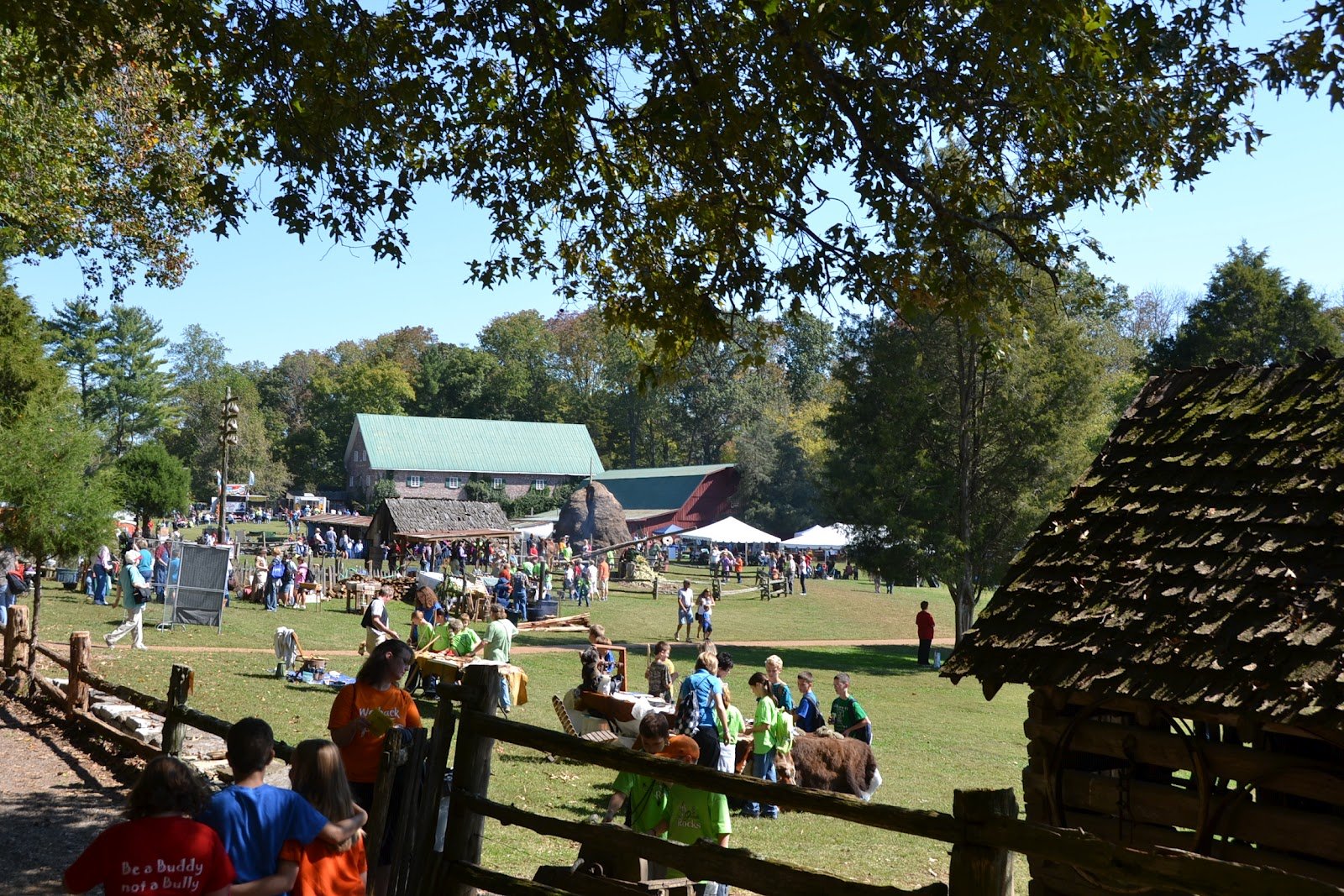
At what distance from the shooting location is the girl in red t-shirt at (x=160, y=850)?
4293 mm

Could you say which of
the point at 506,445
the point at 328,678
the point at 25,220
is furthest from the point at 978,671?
the point at 506,445

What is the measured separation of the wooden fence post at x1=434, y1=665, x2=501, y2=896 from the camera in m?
5.80

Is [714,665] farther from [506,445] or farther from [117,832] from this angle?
[506,445]

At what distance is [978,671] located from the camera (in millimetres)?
7824

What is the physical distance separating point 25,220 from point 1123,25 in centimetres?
1618

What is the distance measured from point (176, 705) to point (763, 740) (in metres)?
5.87

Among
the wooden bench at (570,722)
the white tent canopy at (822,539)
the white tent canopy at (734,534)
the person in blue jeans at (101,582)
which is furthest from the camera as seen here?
the white tent canopy at (734,534)

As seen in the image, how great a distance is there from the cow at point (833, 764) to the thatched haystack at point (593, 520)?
Answer: 152 ft

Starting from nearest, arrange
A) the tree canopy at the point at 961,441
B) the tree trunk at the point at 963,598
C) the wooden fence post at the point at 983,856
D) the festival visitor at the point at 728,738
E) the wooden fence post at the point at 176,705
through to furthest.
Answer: the wooden fence post at the point at 983,856, the wooden fence post at the point at 176,705, the festival visitor at the point at 728,738, the tree canopy at the point at 961,441, the tree trunk at the point at 963,598

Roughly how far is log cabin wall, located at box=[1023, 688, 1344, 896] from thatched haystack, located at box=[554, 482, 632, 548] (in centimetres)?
5184

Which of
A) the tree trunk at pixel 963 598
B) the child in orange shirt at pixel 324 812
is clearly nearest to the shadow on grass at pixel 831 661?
the tree trunk at pixel 963 598

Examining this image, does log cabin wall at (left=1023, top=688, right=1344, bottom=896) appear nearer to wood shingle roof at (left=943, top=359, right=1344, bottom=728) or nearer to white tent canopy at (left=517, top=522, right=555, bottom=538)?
wood shingle roof at (left=943, top=359, right=1344, bottom=728)

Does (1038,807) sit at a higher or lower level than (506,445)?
lower

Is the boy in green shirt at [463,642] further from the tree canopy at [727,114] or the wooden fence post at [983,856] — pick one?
the wooden fence post at [983,856]
